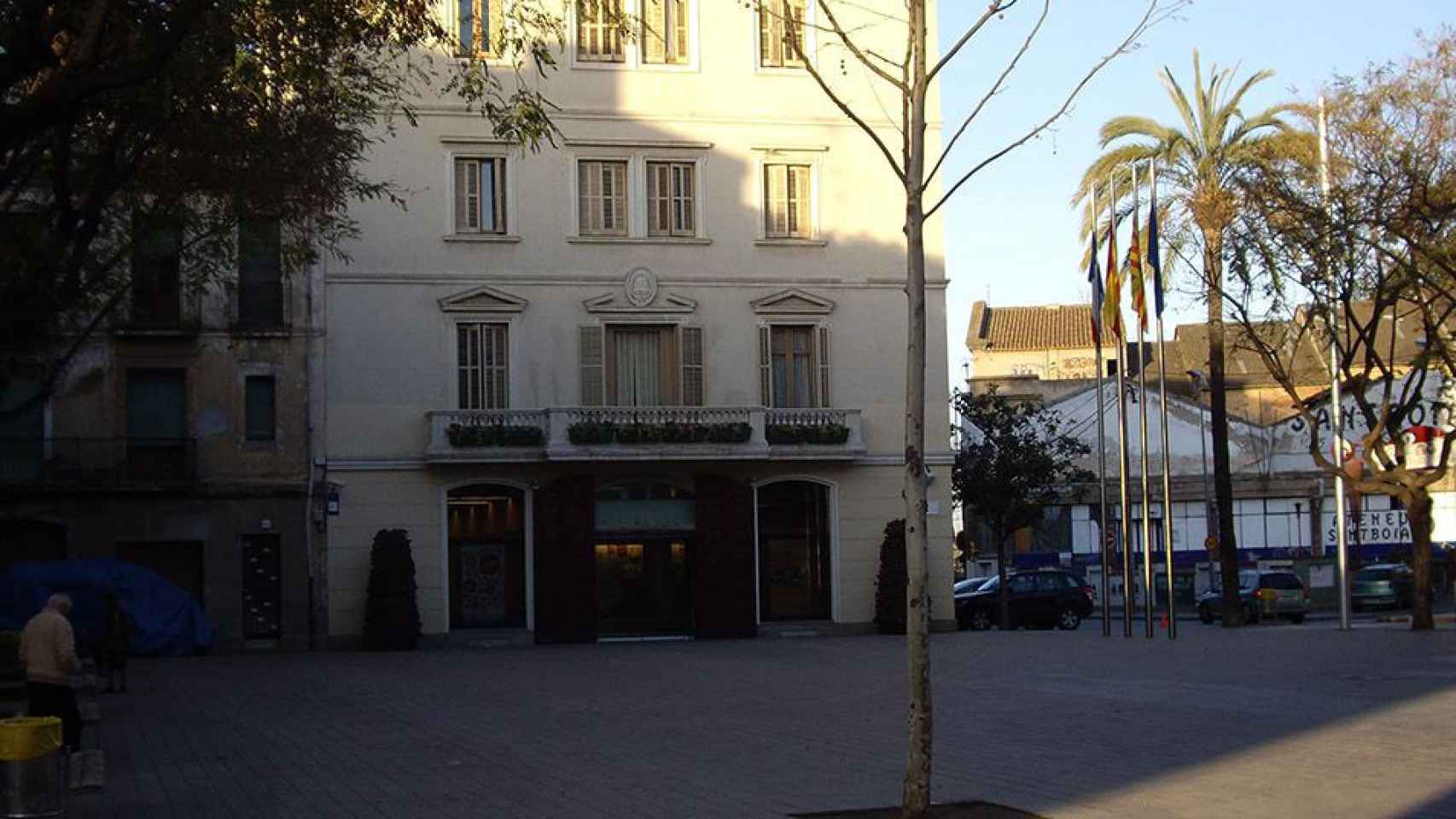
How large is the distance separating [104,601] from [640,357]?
48.2 feet

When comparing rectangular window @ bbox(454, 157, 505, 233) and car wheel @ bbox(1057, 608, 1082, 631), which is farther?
car wheel @ bbox(1057, 608, 1082, 631)

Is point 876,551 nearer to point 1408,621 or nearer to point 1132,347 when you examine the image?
point 1408,621

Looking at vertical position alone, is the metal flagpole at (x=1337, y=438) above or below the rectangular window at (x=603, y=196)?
below

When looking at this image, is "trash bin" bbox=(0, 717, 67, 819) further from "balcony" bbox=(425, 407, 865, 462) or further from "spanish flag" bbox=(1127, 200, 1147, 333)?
"balcony" bbox=(425, 407, 865, 462)

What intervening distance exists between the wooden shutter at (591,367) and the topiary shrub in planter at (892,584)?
7.70 meters

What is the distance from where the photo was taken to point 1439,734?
1666cm

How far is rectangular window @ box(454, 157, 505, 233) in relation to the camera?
41531 millimetres

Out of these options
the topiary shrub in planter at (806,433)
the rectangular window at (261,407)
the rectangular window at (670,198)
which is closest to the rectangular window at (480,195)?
the rectangular window at (670,198)

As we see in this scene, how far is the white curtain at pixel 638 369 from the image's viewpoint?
138ft

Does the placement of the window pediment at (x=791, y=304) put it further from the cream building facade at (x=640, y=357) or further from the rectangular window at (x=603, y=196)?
the rectangular window at (x=603, y=196)

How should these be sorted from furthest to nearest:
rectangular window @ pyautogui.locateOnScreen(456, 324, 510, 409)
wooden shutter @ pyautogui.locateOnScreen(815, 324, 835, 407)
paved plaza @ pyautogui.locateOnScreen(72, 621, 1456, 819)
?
1. wooden shutter @ pyautogui.locateOnScreen(815, 324, 835, 407)
2. rectangular window @ pyautogui.locateOnScreen(456, 324, 510, 409)
3. paved plaza @ pyautogui.locateOnScreen(72, 621, 1456, 819)

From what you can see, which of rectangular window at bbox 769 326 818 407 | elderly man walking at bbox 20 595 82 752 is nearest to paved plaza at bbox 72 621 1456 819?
elderly man walking at bbox 20 595 82 752

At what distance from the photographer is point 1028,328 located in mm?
114812

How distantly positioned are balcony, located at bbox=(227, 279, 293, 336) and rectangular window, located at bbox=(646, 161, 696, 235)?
860 centimetres
